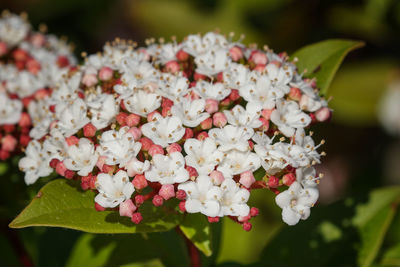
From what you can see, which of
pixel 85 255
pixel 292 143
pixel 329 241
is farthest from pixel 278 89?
pixel 85 255

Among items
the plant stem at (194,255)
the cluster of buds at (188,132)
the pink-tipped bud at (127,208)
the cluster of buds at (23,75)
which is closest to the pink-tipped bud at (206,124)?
the cluster of buds at (188,132)

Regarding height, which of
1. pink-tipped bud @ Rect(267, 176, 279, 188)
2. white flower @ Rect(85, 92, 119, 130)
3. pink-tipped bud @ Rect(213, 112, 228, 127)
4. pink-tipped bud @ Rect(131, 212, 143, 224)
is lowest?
pink-tipped bud @ Rect(267, 176, 279, 188)

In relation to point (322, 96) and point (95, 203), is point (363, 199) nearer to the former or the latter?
point (322, 96)

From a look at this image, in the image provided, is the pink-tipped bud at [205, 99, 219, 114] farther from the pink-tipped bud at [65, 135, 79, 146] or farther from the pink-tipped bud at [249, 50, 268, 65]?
the pink-tipped bud at [65, 135, 79, 146]

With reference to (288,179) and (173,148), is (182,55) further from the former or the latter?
(288,179)

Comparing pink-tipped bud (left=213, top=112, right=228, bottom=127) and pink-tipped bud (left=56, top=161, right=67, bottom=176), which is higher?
pink-tipped bud (left=56, top=161, right=67, bottom=176)

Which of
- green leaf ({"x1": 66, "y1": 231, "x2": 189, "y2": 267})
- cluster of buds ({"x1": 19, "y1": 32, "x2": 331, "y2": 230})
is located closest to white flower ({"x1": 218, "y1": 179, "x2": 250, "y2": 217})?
cluster of buds ({"x1": 19, "y1": 32, "x2": 331, "y2": 230})

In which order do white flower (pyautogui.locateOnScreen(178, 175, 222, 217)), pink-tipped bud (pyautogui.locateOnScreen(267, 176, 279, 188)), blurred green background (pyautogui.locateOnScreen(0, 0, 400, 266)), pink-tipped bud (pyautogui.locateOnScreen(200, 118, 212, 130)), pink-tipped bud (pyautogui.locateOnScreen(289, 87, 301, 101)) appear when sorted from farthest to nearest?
blurred green background (pyautogui.locateOnScreen(0, 0, 400, 266)), pink-tipped bud (pyautogui.locateOnScreen(289, 87, 301, 101)), pink-tipped bud (pyautogui.locateOnScreen(200, 118, 212, 130)), pink-tipped bud (pyautogui.locateOnScreen(267, 176, 279, 188)), white flower (pyautogui.locateOnScreen(178, 175, 222, 217))

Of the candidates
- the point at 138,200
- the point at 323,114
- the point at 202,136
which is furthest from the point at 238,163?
the point at 323,114
